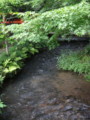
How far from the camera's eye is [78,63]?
9930mm

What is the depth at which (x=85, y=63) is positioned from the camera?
31.9 ft

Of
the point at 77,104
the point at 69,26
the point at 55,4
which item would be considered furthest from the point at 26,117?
the point at 55,4

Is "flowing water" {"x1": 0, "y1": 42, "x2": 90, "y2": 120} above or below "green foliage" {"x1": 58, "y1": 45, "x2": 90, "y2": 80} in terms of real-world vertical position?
below

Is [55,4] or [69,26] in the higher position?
[55,4]

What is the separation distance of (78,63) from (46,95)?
3.46 metres

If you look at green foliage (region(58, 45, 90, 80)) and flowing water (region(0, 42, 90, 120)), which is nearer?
flowing water (region(0, 42, 90, 120))

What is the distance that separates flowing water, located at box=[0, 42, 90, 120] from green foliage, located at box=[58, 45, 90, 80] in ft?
1.11

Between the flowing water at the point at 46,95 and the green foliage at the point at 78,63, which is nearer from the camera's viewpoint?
the flowing water at the point at 46,95

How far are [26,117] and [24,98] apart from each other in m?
1.31

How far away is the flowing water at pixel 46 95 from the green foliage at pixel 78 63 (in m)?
0.34

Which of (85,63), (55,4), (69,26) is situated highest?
(55,4)

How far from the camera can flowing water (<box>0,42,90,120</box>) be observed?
19.7ft

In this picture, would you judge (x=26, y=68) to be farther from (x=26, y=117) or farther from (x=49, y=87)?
(x=26, y=117)

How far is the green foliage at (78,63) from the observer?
9.37 metres
